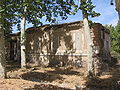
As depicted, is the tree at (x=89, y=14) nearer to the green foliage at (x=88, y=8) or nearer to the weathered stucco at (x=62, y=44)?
the green foliage at (x=88, y=8)

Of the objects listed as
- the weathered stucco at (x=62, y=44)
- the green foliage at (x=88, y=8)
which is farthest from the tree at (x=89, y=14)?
the weathered stucco at (x=62, y=44)

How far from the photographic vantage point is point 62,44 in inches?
728

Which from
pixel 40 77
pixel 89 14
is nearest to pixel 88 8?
pixel 89 14

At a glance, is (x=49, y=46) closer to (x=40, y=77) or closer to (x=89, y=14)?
(x=40, y=77)

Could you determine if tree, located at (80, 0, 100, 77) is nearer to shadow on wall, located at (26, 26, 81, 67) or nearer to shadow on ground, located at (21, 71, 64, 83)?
shadow on ground, located at (21, 71, 64, 83)

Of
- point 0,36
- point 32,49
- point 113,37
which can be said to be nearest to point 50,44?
point 32,49

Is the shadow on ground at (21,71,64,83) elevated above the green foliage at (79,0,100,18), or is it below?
below

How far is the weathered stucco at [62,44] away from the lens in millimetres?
16766

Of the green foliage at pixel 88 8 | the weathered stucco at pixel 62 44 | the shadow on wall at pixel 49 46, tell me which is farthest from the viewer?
the shadow on wall at pixel 49 46

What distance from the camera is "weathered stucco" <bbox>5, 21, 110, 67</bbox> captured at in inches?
660

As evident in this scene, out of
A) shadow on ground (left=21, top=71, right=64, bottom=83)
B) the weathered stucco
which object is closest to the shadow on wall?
the weathered stucco

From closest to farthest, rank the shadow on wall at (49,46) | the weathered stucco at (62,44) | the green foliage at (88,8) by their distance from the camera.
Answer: the green foliage at (88,8)
the weathered stucco at (62,44)
the shadow on wall at (49,46)

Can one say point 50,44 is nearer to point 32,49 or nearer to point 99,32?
point 32,49

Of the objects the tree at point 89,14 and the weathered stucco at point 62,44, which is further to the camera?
the weathered stucco at point 62,44
